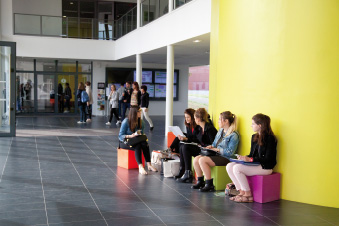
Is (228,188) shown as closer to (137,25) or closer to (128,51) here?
(137,25)

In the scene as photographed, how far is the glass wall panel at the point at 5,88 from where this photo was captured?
38.6ft

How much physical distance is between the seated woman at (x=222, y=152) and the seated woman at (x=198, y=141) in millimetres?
352

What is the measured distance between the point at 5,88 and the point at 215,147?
7.96 m

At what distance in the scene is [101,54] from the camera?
19359mm

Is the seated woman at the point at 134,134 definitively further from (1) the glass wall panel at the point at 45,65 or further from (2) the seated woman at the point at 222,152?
(1) the glass wall panel at the point at 45,65

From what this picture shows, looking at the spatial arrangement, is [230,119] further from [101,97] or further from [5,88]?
[101,97]

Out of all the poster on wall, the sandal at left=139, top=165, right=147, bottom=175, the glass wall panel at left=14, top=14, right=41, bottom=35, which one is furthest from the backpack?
the sandal at left=139, top=165, right=147, bottom=175

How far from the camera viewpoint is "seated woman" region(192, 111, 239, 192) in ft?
19.6

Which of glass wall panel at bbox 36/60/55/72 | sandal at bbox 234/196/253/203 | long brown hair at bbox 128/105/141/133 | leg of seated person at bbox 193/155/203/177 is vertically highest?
glass wall panel at bbox 36/60/55/72

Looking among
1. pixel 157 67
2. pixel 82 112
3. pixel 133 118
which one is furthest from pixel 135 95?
pixel 157 67

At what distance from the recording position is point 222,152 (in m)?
6.15

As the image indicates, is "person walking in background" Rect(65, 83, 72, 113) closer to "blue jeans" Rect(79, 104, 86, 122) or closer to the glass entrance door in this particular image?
"blue jeans" Rect(79, 104, 86, 122)

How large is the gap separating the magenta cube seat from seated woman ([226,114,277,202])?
0.24 ft

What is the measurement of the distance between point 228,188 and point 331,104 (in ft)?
5.92
